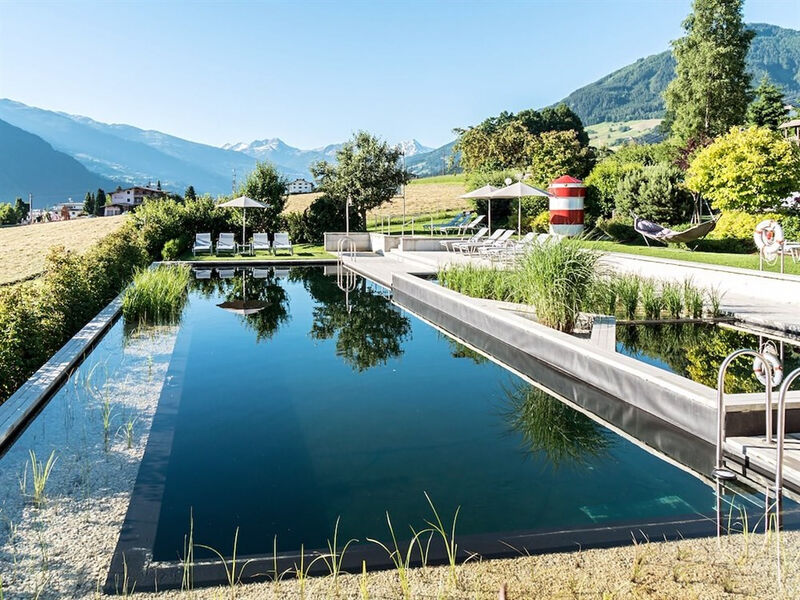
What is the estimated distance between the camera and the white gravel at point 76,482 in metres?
2.61

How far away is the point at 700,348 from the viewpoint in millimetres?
6668

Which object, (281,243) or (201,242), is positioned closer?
(201,242)

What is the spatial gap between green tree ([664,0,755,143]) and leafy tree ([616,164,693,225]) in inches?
505

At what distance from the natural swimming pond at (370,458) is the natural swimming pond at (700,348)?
1354 mm

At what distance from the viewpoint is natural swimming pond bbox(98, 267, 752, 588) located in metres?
3.21

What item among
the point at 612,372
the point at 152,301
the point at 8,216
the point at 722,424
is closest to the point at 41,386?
the point at 152,301

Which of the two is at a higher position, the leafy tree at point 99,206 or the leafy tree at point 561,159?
the leafy tree at point 99,206

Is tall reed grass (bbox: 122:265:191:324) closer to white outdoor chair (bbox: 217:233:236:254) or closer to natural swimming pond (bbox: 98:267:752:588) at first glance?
natural swimming pond (bbox: 98:267:752:588)

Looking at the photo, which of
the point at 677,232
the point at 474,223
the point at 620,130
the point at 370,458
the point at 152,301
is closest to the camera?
the point at 370,458

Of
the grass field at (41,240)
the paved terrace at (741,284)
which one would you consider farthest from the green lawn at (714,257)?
the grass field at (41,240)

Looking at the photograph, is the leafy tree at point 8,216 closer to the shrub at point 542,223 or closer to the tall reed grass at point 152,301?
the shrub at point 542,223

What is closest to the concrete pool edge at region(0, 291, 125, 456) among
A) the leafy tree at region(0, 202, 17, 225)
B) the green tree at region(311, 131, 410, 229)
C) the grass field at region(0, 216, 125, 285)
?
the grass field at region(0, 216, 125, 285)

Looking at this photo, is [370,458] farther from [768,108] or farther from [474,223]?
[768,108]

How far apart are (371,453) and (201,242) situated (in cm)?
1625
